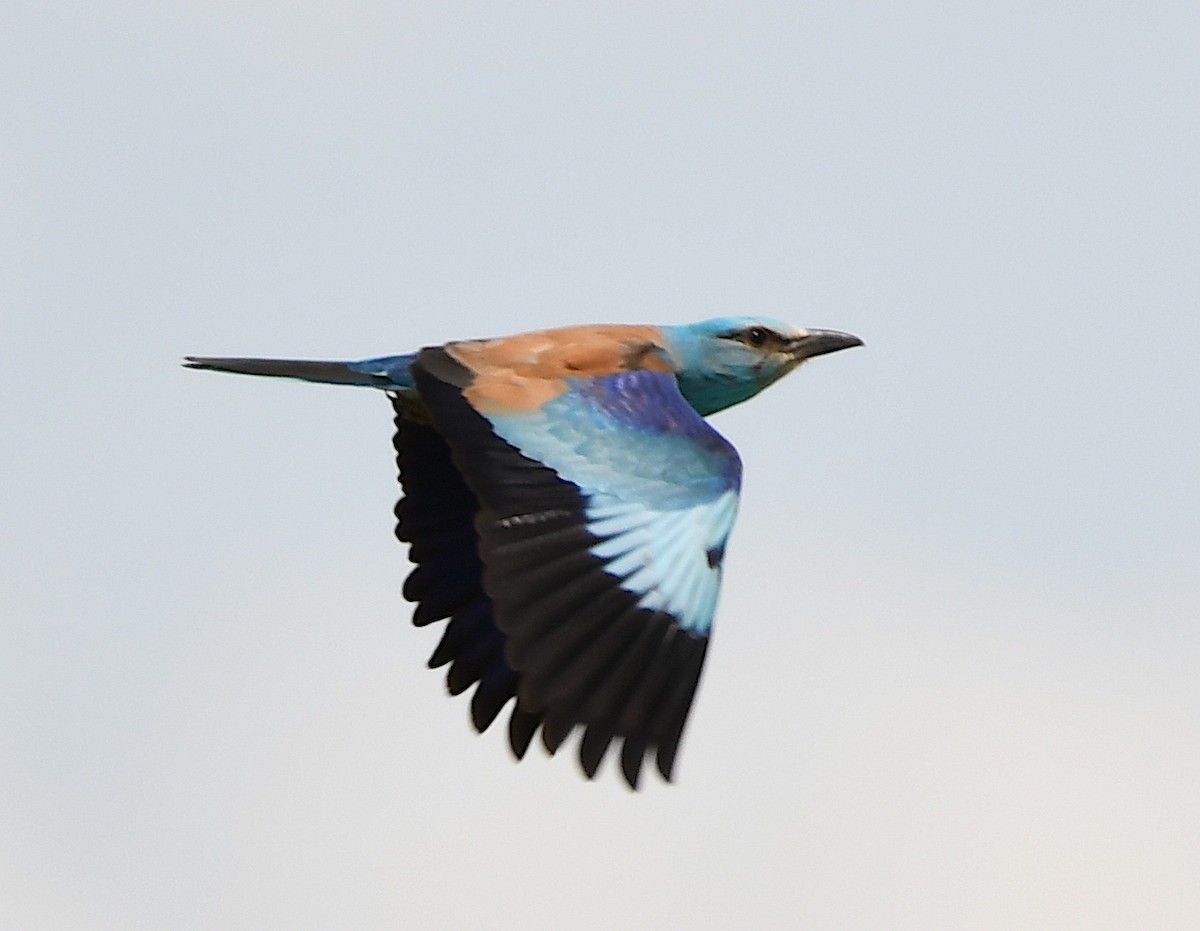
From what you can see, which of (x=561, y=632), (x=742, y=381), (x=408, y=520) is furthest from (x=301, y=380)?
(x=561, y=632)

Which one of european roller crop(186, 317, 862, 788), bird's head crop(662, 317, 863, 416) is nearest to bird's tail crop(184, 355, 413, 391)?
european roller crop(186, 317, 862, 788)

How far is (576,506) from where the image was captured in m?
11.4

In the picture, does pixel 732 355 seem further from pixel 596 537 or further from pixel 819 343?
pixel 596 537

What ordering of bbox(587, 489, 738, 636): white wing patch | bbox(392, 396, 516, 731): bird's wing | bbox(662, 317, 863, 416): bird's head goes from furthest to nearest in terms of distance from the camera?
bbox(662, 317, 863, 416): bird's head < bbox(392, 396, 516, 731): bird's wing < bbox(587, 489, 738, 636): white wing patch

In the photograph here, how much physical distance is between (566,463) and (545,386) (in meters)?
0.85

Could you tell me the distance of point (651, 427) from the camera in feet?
39.9

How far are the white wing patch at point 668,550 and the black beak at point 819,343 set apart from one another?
2878 mm

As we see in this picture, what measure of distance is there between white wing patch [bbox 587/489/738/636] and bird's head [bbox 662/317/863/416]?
228 cm

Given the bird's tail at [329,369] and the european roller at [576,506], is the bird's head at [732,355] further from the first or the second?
the bird's tail at [329,369]

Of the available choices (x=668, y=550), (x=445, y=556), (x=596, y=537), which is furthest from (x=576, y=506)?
(x=445, y=556)

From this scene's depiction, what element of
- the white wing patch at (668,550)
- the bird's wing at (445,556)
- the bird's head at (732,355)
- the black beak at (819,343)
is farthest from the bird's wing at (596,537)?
the black beak at (819,343)

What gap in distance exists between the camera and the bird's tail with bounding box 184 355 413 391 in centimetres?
1333

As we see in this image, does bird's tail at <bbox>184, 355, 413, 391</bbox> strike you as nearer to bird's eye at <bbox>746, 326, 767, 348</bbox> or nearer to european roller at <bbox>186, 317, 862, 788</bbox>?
european roller at <bbox>186, 317, 862, 788</bbox>

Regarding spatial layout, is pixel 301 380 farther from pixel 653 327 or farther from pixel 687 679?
pixel 687 679
